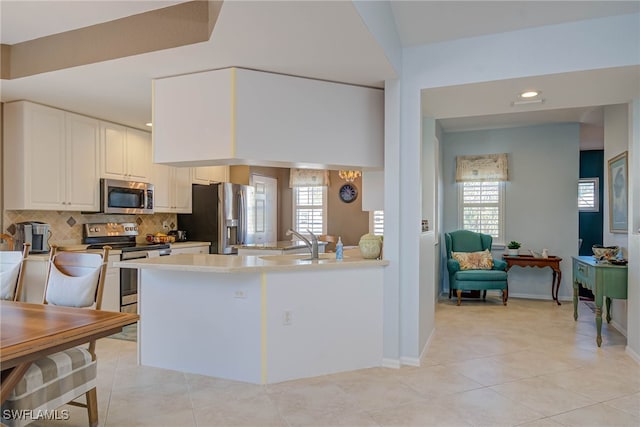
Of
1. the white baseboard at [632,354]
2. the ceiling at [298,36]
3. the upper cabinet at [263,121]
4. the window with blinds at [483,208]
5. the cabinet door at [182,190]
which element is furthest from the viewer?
the window with blinds at [483,208]

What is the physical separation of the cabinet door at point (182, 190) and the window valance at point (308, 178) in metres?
2.23

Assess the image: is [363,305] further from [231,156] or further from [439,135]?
[439,135]

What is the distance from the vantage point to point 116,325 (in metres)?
2.01

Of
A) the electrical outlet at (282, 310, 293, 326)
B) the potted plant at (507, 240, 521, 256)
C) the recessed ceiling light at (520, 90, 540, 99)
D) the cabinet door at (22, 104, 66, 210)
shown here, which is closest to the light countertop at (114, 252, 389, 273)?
the electrical outlet at (282, 310, 293, 326)

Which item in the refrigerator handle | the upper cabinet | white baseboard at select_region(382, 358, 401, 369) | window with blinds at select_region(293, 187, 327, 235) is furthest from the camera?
window with blinds at select_region(293, 187, 327, 235)

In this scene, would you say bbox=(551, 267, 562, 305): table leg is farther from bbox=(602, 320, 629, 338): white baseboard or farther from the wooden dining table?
the wooden dining table

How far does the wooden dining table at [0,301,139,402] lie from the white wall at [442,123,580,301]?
230 inches

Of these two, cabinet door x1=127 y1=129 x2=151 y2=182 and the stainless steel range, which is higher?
cabinet door x1=127 y1=129 x2=151 y2=182

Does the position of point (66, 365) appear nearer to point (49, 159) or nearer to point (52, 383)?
point (52, 383)

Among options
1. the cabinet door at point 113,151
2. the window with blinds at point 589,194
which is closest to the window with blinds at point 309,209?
the cabinet door at point 113,151

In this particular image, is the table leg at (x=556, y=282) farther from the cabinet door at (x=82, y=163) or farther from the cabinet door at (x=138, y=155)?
the cabinet door at (x=82, y=163)

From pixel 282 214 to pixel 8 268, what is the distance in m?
5.44

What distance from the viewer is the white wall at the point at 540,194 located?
6.14m

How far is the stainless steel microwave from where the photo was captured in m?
4.77
